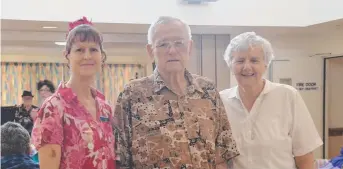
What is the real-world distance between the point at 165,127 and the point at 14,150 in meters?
1.15

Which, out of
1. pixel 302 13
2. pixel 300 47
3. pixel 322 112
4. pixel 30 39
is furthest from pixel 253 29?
pixel 30 39

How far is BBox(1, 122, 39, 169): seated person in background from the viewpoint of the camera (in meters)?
2.39

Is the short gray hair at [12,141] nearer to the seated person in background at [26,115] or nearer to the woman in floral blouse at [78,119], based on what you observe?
the woman in floral blouse at [78,119]

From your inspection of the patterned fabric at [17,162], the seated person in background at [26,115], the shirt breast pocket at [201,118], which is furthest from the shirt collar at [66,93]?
the seated person in background at [26,115]

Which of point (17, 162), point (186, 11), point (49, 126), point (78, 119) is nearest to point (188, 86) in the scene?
point (78, 119)

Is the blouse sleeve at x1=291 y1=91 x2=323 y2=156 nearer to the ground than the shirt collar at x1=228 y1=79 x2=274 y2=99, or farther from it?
nearer to the ground

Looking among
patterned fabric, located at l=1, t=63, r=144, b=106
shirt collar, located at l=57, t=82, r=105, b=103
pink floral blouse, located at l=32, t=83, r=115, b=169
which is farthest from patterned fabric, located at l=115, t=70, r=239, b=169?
patterned fabric, located at l=1, t=63, r=144, b=106

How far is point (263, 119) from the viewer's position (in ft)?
6.52

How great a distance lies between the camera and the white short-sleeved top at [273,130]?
194 centimetres

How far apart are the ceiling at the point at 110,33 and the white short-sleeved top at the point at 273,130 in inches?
128

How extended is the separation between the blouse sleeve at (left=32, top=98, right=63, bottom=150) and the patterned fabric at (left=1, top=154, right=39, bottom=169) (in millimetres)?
978

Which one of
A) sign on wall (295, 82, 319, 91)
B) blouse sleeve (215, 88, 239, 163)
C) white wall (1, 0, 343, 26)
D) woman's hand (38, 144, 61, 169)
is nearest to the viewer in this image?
woman's hand (38, 144, 61, 169)

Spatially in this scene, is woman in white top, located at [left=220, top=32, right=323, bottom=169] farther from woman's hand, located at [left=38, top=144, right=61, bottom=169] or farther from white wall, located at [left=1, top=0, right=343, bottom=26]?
white wall, located at [left=1, top=0, right=343, bottom=26]

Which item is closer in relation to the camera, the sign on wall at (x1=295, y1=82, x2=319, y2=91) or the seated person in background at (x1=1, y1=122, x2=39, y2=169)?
the seated person in background at (x1=1, y1=122, x2=39, y2=169)
